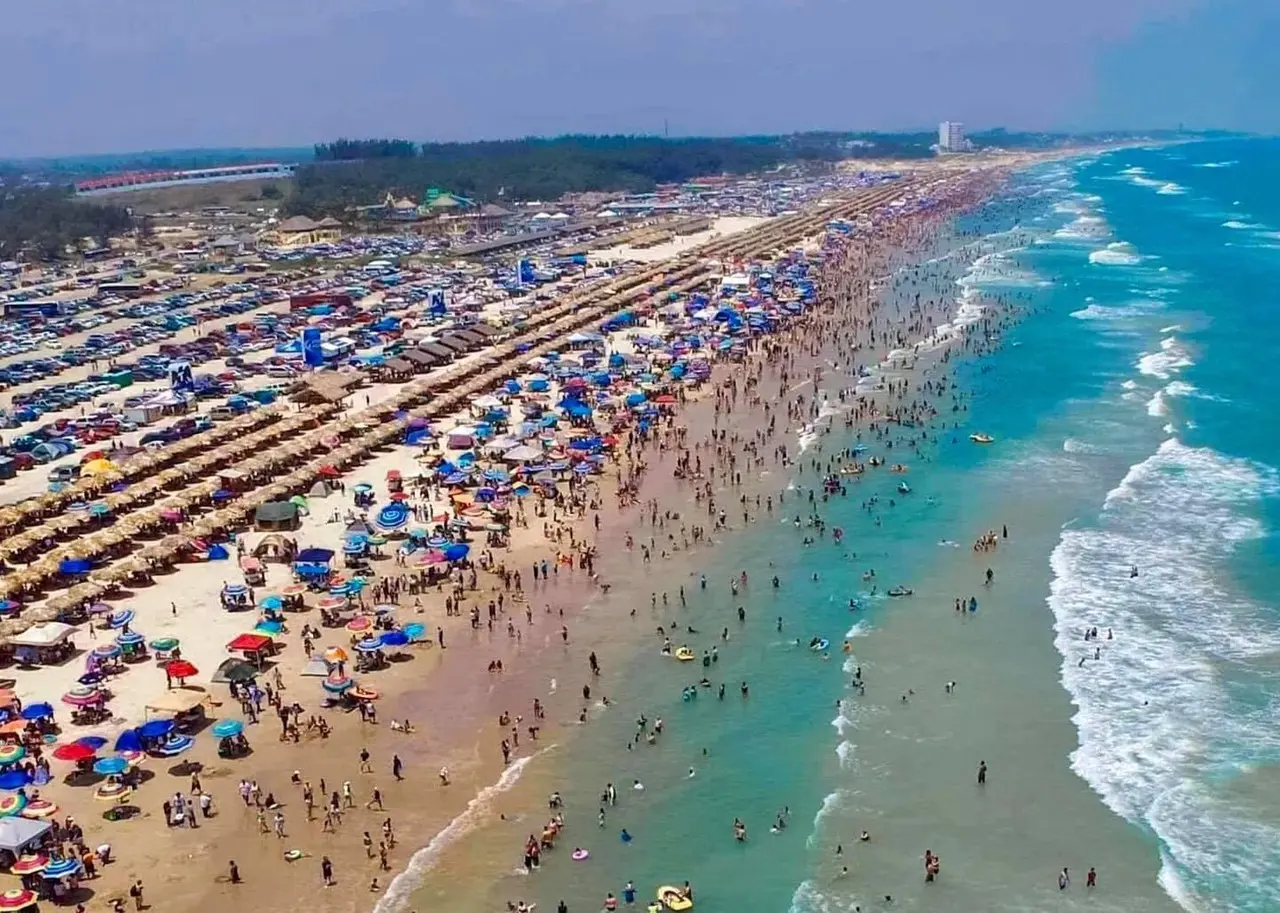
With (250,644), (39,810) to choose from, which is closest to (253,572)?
(250,644)

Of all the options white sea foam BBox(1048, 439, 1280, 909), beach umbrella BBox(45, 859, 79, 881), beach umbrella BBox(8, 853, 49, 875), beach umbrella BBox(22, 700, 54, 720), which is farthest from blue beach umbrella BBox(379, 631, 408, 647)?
white sea foam BBox(1048, 439, 1280, 909)

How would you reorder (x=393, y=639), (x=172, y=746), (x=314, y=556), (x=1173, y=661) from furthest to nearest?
(x=314, y=556) < (x=393, y=639) < (x=1173, y=661) < (x=172, y=746)

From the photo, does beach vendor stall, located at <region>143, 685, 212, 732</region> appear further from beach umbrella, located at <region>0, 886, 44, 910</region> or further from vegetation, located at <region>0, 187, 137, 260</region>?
vegetation, located at <region>0, 187, 137, 260</region>

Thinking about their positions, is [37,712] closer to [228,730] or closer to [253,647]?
[228,730]

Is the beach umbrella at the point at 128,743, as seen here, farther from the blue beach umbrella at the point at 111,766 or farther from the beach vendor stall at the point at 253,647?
the beach vendor stall at the point at 253,647

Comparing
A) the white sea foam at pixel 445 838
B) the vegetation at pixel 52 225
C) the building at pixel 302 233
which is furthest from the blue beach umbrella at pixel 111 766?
the vegetation at pixel 52 225

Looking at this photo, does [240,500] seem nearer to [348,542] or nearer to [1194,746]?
[348,542]
